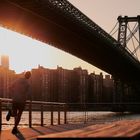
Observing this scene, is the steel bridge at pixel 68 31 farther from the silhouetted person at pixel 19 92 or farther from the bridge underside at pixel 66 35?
the silhouetted person at pixel 19 92

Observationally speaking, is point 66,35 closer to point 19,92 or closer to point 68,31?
point 68,31

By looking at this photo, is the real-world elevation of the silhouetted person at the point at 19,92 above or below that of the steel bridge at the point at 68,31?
below

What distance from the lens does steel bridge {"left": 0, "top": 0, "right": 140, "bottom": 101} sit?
37.4 metres

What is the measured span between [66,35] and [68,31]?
1.31 meters

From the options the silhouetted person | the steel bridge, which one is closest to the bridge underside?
the steel bridge

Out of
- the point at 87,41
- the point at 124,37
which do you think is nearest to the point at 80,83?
the point at 124,37

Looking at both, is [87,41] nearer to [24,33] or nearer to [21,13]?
[24,33]

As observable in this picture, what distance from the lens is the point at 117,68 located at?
2504 inches

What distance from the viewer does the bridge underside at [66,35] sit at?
1471 inches

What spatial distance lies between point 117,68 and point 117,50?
19.5 ft

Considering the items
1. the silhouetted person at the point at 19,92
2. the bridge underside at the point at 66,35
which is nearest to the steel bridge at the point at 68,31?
the bridge underside at the point at 66,35

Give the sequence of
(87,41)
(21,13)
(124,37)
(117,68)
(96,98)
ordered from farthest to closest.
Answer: (96,98)
(124,37)
(117,68)
(87,41)
(21,13)

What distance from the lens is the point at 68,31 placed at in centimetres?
4641

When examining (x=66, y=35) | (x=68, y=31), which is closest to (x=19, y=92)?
(x=68, y=31)
